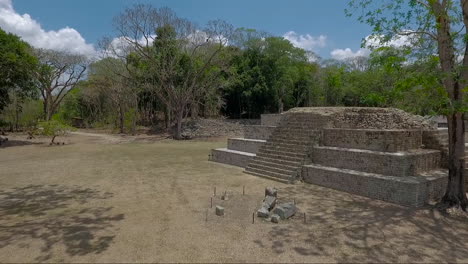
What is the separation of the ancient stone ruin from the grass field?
499mm

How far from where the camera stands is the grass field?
171 inches

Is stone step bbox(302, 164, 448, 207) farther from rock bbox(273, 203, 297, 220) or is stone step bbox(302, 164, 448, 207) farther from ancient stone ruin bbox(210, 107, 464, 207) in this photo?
rock bbox(273, 203, 297, 220)

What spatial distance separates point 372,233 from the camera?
514cm

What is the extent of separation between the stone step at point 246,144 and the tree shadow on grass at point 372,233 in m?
→ 4.96

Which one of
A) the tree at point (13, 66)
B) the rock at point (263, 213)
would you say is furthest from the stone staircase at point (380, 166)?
the tree at point (13, 66)

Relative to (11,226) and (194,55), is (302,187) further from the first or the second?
(194,55)

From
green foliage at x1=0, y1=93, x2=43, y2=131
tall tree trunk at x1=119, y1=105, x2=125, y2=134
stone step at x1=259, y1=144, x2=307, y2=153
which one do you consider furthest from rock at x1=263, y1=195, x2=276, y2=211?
green foliage at x1=0, y1=93, x2=43, y2=131

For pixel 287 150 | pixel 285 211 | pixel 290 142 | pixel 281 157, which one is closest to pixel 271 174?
pixel 281 157

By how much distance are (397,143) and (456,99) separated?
1943 mm

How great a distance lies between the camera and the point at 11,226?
535 centimetres

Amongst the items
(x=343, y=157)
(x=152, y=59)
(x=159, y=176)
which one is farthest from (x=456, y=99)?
(x=152, y=59)

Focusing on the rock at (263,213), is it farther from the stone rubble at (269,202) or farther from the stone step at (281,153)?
the stone step at (281,153)

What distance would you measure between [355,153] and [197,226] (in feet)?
16.9

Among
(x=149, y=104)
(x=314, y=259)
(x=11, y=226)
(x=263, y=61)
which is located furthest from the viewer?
(x=149, y=104)
